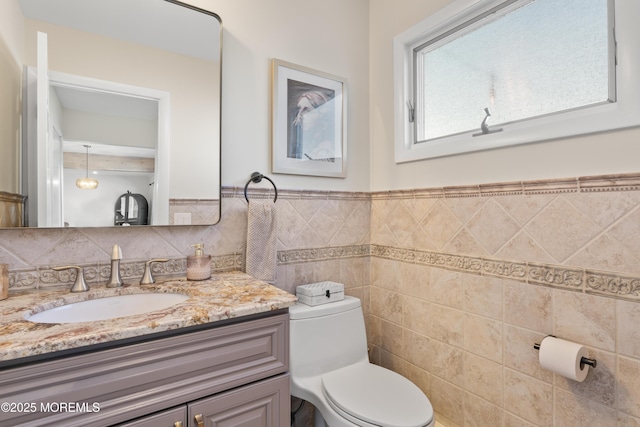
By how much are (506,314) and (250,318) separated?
102cm

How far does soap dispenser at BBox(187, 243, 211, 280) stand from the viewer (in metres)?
1.31

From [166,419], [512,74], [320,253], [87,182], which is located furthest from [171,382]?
[512,74]

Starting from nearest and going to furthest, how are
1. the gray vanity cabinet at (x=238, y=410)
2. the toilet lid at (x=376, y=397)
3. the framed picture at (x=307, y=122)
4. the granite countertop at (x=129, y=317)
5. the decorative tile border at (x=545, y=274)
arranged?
the granite countertop at (x=129, y=317) → the gray vanity cabinet at (x=238, y=410) → the decorative tile border at (x=545, y=274) → the toilet lid at (x=376, y=397) → the framed picture at (x=307, y=122)

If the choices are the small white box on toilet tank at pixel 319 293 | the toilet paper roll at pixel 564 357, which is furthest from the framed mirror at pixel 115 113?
the toilet paper roll at pixel 564 357

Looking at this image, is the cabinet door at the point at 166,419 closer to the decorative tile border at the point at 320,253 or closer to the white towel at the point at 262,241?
the white towel at the point at 262,241

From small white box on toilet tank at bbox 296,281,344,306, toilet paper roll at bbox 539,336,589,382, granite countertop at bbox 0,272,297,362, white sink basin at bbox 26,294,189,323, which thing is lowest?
toilet paper roll at bbox 539,336,589,382

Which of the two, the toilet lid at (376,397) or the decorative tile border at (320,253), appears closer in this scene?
the toilet lid at (376,397)

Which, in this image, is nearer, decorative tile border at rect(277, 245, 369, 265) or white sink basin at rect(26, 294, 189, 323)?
white sink basin at rect(26, 294, 189, 323)

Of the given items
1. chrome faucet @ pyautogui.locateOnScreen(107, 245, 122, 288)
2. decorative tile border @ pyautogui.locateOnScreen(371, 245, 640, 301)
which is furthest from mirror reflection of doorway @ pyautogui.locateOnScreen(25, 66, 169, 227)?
decorative tile border @ pyautogui.locateOnScreen(371, 245, 640, 301)

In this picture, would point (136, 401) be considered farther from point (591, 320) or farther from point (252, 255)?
point (591, 320)

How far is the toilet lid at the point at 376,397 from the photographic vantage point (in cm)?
111

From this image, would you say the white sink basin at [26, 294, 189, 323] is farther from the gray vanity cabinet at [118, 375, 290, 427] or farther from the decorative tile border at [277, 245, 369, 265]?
the decorative tile border at [277, 245, 369, 265]

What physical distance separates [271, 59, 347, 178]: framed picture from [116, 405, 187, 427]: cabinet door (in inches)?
41.9

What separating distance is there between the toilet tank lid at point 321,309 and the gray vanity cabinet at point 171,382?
13.5 inches
